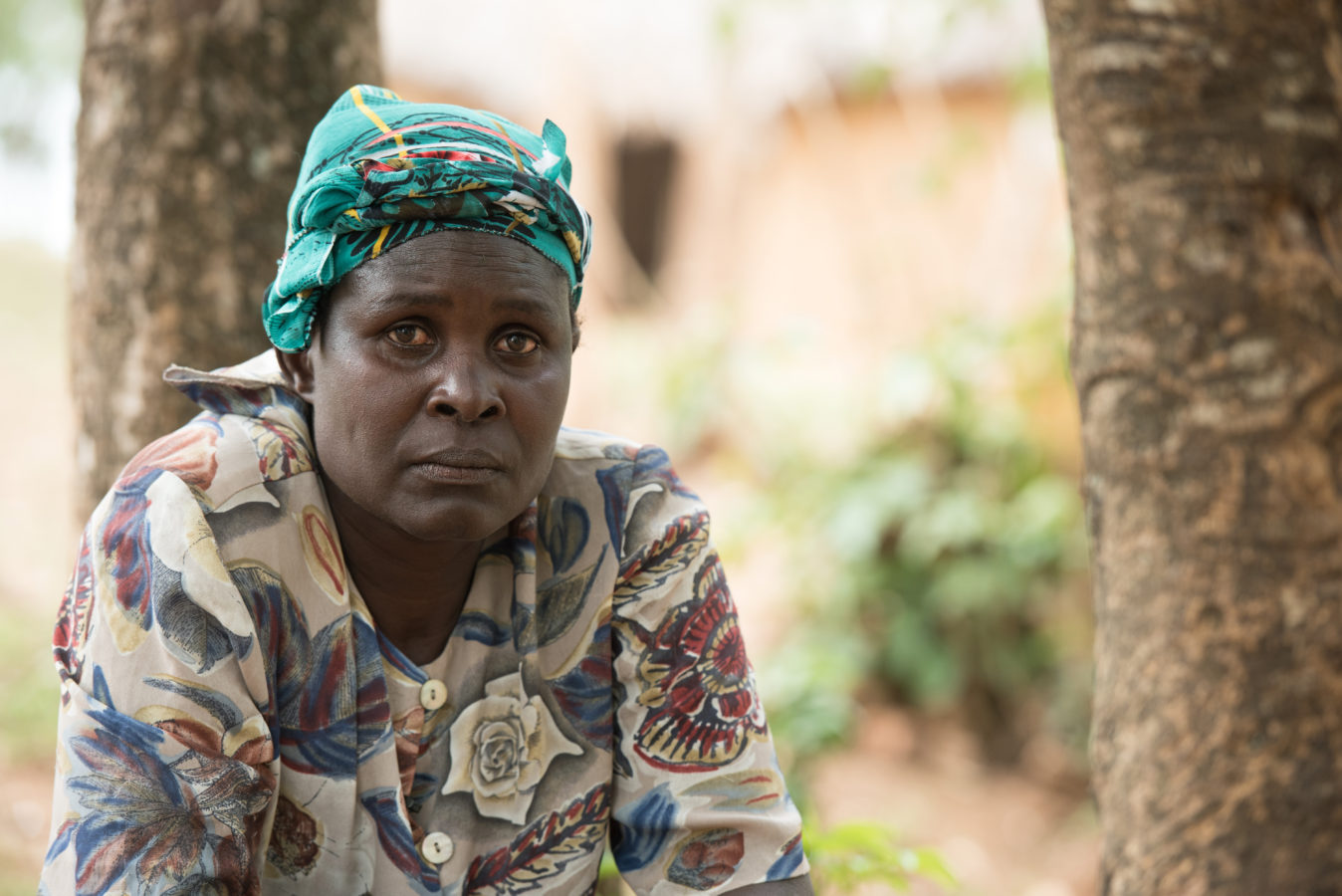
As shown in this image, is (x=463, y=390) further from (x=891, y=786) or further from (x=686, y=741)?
(x=891, y=786)

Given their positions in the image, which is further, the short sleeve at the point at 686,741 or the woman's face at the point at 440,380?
the short sleeve at the point at 686,741

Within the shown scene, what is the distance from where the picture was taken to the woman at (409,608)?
152 cm

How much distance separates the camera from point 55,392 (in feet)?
29.8

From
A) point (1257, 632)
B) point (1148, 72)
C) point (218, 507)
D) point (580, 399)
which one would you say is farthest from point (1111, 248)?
point (580, 399)

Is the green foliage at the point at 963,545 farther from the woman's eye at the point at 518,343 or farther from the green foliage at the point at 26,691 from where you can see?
the woman's eye at the point at 518,343

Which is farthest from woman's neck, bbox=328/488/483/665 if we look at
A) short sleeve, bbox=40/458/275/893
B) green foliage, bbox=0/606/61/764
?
green foliage, bbox=0/606/61/764

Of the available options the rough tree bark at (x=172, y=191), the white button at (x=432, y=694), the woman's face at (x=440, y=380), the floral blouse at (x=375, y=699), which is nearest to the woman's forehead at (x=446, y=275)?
the woman's face at (x=440, y=380)

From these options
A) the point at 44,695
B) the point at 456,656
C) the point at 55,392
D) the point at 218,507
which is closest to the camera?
the point at 218,507

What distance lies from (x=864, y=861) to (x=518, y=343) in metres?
1.36

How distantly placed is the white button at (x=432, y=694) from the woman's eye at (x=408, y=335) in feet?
1.65

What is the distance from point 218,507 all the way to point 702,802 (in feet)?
2.72

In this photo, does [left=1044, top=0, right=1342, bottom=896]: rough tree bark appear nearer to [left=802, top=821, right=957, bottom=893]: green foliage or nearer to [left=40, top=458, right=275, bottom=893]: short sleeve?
[left=802, top=821, right=957, bottom=893]: green foliage

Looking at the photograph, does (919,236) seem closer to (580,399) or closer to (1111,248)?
(580,399)

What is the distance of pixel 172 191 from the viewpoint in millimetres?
2359
